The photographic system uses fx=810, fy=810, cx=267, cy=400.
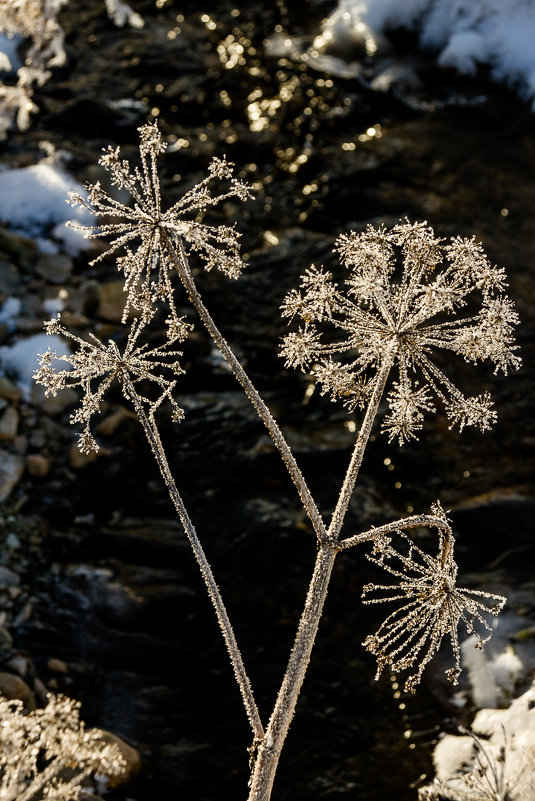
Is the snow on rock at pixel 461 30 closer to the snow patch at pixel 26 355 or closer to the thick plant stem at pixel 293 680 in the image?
the snow patch at pixel 26 355

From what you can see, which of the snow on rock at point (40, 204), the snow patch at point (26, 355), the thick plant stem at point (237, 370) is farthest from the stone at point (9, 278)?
the thick plant stem at point (237, 370)

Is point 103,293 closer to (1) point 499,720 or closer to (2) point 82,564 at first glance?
(2) point 82,564

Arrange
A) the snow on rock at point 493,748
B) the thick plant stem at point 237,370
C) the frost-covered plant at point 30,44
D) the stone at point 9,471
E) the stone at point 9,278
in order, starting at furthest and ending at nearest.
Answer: the stone at point 9,278 → the stone at point 9,471 → the frost-covered plant at point 30,44 → the snow on rock at point 493,748 → the thick plant stem at point 237,370

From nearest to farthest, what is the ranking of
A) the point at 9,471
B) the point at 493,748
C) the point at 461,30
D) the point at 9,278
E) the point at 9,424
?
the point at 493,748, the point at 9,471, the point at 9,424, the point at 9,278, the point at 461,30

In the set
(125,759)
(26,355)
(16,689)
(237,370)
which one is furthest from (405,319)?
(26,355)

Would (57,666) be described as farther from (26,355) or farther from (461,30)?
(461,30)
